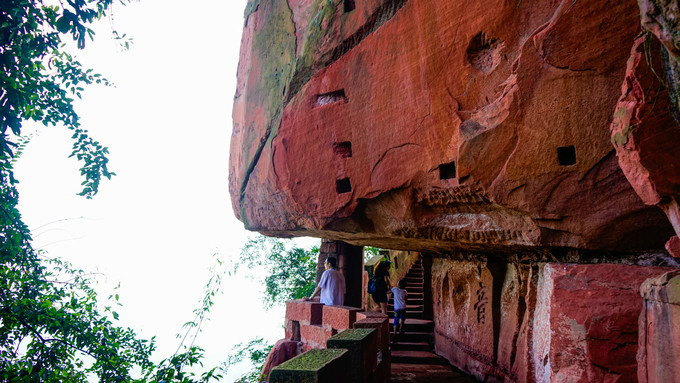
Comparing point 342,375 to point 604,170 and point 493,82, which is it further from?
point 493,82

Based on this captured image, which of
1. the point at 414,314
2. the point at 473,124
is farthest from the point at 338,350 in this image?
the point at 414,314

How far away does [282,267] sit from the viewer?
1415 cm

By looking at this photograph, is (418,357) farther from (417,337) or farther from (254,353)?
(254,353)

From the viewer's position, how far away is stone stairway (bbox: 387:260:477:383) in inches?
215

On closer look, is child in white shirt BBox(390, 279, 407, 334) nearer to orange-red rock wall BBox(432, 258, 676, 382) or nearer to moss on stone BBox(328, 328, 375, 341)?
orange-red rock wall BBox(432, 258, 676, 382)

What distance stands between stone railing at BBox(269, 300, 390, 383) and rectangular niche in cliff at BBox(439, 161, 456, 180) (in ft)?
5.49

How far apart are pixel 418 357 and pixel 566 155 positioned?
13.6ft

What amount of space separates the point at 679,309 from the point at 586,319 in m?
1.01

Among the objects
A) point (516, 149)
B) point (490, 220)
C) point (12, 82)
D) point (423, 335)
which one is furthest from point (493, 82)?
point (423, 335)

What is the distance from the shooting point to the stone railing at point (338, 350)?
2.57m

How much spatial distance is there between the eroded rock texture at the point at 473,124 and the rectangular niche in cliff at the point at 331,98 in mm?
18

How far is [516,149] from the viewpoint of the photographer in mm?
3779

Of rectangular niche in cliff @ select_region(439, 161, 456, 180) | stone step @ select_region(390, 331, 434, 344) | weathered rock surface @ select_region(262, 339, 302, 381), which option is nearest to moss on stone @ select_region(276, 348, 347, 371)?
rectangular niche in cliff @ select_region(439, 161, 456, 180)

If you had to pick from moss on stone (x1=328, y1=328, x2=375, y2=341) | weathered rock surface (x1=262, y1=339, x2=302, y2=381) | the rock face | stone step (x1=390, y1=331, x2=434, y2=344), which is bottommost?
weathered rock surface (x1=262, y1=339, x2=302, y2=381)
